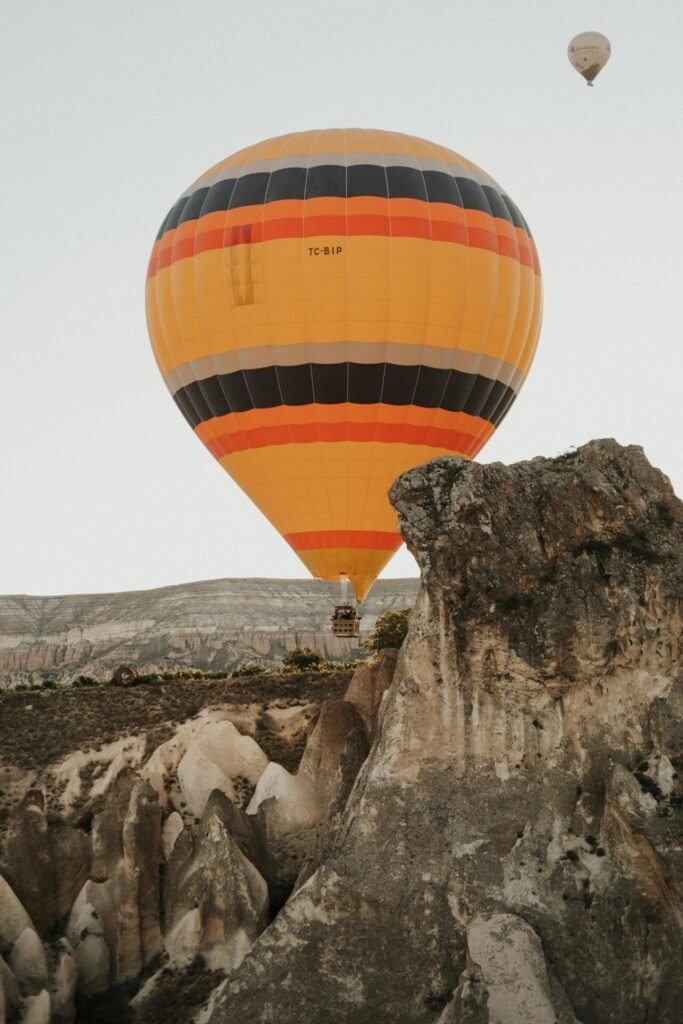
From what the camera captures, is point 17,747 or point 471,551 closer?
point 471,551

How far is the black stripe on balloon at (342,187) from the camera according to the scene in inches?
1587

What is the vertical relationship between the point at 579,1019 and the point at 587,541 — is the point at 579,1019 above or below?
below

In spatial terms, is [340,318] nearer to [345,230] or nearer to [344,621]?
[345,230]

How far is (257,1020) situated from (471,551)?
950cm

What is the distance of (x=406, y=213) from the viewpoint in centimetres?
4025

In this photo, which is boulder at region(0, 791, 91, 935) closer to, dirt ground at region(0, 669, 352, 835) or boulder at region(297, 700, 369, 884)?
dirt ground at region(0, 669, 352, 835)

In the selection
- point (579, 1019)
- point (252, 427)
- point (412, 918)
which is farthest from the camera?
point (252, 427)

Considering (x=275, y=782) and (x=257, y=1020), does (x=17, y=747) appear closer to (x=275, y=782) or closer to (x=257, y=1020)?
(x=275, y=782)

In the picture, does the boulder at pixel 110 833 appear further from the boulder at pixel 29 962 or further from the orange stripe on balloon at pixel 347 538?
→ the orange stripe on balloon at pixel 347 538

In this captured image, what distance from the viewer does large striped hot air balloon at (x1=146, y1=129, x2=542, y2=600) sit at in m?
40.0

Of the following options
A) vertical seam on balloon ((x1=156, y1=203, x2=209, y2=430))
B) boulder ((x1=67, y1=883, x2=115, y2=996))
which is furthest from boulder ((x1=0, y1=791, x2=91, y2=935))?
vertical seam on balloon ((x1=156, y1=203, x2=209, y2=430))

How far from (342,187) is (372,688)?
1609 cm

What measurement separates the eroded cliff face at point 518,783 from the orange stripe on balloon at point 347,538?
14970 millimetres

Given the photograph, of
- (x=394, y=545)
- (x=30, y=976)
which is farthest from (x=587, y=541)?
(x=394, y=545)
